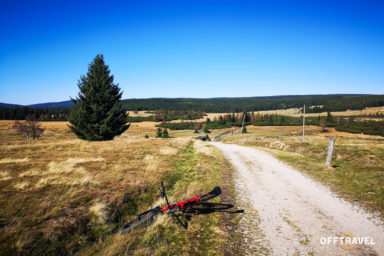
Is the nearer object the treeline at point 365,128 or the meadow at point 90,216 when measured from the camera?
the meadow at point 90,216

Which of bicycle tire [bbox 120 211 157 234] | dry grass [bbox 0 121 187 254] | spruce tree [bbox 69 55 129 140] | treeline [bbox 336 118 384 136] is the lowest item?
treeline [bbox 336 118 384 136]

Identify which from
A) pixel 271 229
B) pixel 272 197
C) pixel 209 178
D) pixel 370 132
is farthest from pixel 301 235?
pixel 370 132

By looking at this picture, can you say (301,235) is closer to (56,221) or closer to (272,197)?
(272,197)

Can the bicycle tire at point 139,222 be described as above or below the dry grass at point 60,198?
below

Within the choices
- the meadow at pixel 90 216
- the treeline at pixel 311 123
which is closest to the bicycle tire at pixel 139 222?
the meadow at pixel 90 216

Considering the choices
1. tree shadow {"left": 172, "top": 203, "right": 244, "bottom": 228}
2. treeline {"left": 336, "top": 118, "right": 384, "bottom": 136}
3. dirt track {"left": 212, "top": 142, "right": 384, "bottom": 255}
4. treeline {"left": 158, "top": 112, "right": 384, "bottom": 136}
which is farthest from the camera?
treeline {"left": 158, "top": 112, "right": 384, "bottom": 136}

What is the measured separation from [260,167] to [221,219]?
27.9 ft

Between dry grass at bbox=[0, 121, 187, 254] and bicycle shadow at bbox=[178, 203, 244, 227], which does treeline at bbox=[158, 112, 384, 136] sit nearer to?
dry grass at bbox=[0, 121, 187, 254]

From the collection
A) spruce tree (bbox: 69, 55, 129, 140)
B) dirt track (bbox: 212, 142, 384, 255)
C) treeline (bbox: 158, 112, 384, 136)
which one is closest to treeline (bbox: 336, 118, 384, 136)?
treeline (bbox: 158, 112, 384, 136)

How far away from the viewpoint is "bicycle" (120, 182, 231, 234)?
5559mm

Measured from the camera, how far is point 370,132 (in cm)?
7450

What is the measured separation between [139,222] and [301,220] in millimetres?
5295

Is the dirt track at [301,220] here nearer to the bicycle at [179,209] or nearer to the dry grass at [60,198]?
the bicycle at [179,209]

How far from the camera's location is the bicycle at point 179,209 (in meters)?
5.56
